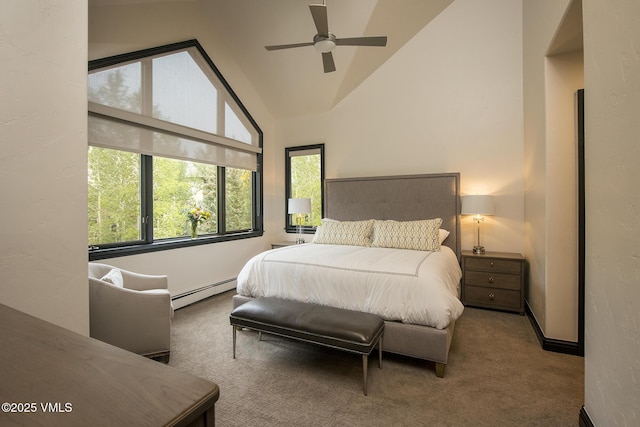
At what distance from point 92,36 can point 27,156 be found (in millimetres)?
2141

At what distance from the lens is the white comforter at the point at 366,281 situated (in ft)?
7.32

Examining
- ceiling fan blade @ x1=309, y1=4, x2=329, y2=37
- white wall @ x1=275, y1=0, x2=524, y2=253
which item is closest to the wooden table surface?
ceiling fan blade @ x1=309, y1=4, x2=329, y2=37

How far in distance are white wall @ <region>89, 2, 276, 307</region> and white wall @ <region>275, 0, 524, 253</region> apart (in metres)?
1.55

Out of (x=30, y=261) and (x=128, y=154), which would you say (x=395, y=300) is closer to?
(x=30, y=261)

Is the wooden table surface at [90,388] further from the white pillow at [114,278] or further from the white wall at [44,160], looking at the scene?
the white pillow at [114,278]

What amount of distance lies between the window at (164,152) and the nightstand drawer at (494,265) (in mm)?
3190

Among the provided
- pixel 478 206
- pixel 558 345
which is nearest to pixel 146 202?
pixel 478 206

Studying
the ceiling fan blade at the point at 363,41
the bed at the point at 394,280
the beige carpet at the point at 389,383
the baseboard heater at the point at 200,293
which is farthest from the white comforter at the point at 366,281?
the ceiling fan blade at the point at 363,41

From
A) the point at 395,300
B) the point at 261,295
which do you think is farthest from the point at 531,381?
the point at 261,295

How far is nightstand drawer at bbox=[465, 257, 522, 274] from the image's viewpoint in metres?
3.40

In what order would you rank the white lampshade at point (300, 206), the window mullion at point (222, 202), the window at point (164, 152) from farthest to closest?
1. the white lampshade at point (300, 206)
2. the window mullion at point (222, 202)
3. the window at point (164, 152)

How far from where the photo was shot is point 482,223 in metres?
3.96

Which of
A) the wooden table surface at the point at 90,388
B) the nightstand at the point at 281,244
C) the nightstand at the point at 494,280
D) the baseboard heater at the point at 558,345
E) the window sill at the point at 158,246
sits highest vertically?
the wooden table surface at the point at 90,388

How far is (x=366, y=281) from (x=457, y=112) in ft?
9.50
